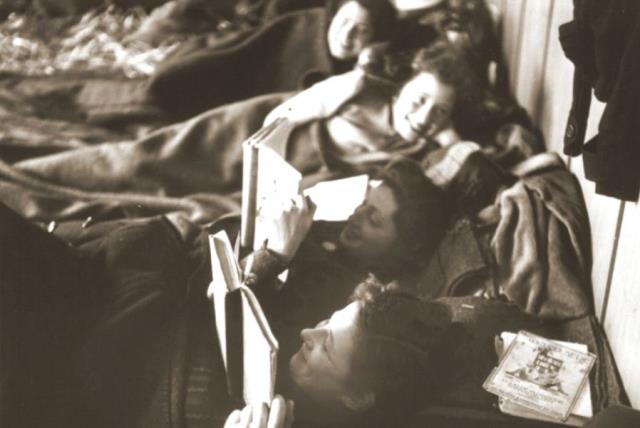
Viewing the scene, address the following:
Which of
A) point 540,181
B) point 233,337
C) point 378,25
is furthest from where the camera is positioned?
point 378,25

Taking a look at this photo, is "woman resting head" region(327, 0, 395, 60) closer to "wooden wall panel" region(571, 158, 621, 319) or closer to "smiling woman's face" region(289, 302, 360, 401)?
"wooden wall panel" region(571, 158, 621, 319)

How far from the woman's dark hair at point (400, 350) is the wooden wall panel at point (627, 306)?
0.20 meters

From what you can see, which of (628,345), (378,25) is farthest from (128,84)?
(628,345)

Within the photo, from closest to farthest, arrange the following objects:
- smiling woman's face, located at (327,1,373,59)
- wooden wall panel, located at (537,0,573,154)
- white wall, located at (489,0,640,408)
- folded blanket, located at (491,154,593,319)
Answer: white wall, located at (489,0,640,408) < folded blanket, located at (491,154,593,319) < wooden wall panel, located at (537,0,573,154) < smiling woman's face, located at (327,1,373,59)

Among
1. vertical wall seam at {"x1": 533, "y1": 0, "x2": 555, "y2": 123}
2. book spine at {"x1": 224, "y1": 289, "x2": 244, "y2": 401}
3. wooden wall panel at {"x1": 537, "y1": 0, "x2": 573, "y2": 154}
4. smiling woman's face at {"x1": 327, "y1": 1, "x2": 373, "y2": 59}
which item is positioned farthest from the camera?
smiling woman's face at {"x1": 327, "y1": 1, "x2": 373, "y2": 59}

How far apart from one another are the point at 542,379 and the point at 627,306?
146mm

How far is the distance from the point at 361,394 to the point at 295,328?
0.49 ft

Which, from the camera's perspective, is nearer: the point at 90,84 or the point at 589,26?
the point at 589,26

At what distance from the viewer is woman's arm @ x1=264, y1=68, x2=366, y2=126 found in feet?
4.46

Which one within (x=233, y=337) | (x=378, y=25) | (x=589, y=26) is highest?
(x=589, y=26)

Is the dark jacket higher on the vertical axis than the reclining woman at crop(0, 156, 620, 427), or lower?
higher

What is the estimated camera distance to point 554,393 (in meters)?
0.91

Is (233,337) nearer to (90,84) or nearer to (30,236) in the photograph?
(30,236)

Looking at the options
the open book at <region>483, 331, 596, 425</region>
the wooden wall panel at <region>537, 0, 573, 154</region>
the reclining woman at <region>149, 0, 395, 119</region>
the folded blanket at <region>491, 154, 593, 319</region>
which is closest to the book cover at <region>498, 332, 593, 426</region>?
the open book at <region>483, 331, 596, 425</region>
